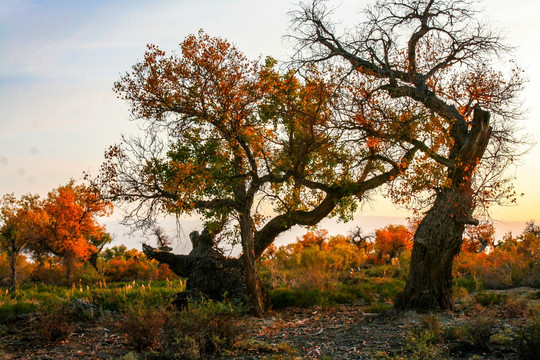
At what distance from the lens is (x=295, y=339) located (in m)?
9.12

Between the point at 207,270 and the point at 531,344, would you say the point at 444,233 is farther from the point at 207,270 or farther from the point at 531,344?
the point at 207,270

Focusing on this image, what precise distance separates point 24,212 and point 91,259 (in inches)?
365

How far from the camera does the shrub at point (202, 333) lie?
23.5ft

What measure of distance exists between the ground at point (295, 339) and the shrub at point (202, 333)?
23 cm

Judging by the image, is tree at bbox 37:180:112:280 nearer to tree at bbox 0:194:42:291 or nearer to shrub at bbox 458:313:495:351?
tree at bbox 0:194:42:291

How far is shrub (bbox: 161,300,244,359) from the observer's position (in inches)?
282

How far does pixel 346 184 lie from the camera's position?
12867 millimetres

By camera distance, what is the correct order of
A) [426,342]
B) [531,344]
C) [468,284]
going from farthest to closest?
[468,284] → [426,342] → [531,344]

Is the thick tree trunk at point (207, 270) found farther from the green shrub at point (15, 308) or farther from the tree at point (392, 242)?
the tree at point (392, 242)

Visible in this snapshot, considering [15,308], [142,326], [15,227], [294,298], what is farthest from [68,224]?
[142,326]

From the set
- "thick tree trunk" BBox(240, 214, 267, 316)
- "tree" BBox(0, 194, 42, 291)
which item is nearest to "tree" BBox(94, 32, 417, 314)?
"thick tree trunk" BBox(240, 214, 267, 316)

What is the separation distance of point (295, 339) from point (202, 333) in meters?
2.46

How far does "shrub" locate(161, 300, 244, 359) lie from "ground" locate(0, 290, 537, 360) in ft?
0.76

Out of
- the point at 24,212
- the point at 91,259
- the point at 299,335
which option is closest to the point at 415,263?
the point at 299,335
